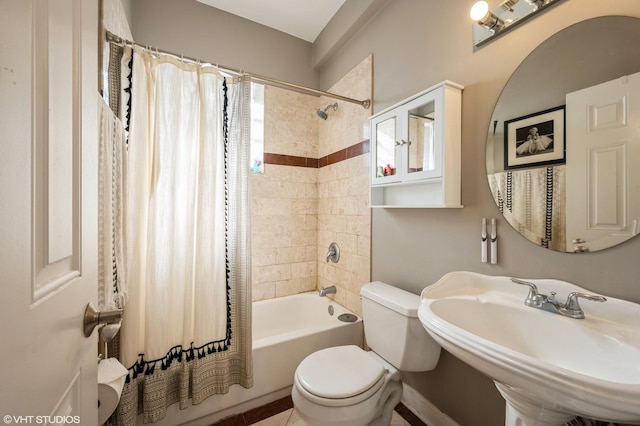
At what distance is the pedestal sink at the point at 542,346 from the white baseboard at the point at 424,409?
0.64 meters

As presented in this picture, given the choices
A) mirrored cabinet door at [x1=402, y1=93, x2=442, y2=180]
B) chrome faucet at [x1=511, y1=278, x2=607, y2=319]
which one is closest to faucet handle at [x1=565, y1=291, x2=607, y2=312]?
chrome faucet at [x1=511, y1=278, x2=607, y2=319]

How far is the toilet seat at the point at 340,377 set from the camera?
1.17 meters

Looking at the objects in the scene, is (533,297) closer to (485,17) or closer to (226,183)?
(485,17)

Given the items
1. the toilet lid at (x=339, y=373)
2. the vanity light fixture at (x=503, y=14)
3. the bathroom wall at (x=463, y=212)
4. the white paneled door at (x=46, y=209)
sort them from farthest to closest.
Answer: the toilet lid at (x=339, y=373), the vanity light fixture at (x=503, y=14), the bathroom wall at (x=463, y=212), the white paneled door at (x=46, y=209)

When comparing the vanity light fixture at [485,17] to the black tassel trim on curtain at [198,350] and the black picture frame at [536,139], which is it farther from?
the black tassel trim on curtain at [198,350]

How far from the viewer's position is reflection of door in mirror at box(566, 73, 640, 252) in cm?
86

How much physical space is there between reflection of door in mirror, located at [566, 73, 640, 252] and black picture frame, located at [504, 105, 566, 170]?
3cm

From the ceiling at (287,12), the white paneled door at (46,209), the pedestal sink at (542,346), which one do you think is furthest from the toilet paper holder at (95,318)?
the ceiling at (287,12)

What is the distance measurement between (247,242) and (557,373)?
1424 millimetres

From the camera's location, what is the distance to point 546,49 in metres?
1.06

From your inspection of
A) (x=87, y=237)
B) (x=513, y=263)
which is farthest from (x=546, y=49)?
(x=87, y=237)

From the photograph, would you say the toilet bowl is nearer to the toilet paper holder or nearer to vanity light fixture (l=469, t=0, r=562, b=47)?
the toilet paper holder

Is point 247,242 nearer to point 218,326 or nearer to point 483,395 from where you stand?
point 218,326

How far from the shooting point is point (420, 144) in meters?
1.46
